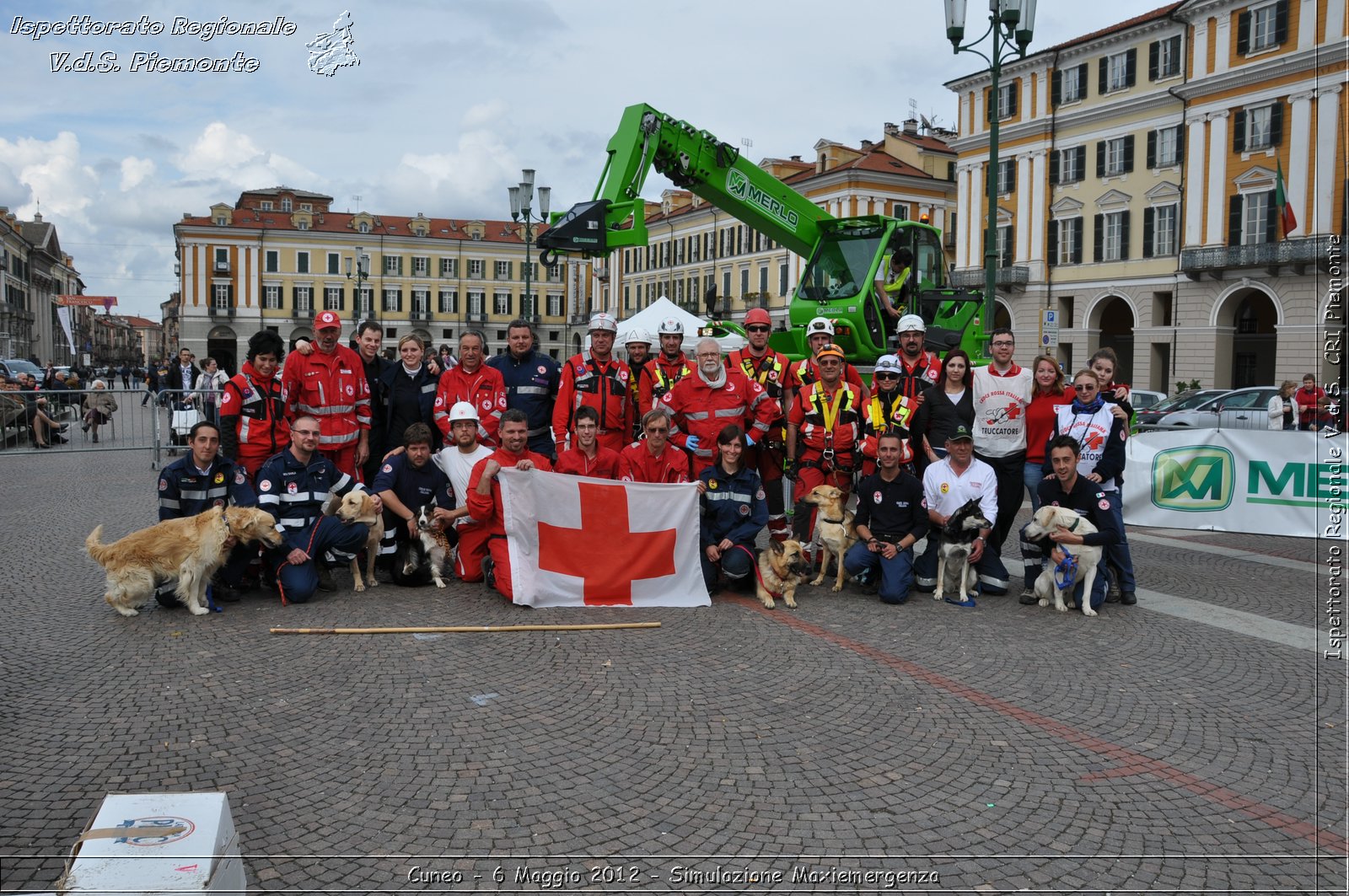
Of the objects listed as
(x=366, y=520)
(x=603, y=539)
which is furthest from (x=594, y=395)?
(x=366, y=520)

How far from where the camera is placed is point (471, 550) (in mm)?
8094

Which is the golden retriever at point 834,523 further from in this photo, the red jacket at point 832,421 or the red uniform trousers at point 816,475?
the red jacket at point 832,421

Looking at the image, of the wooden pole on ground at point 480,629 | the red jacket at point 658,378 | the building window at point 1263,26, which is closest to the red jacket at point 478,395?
the red jacket at point 658,378

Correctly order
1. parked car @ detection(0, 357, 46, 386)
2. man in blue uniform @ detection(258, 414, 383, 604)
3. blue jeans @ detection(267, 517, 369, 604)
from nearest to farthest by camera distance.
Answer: blue jeans @ detection(267, 517, 369, 604) → man in blue uniform @ detection(258, 414, 383, 604) → parked car @ detection(0, 357, 46, 386)

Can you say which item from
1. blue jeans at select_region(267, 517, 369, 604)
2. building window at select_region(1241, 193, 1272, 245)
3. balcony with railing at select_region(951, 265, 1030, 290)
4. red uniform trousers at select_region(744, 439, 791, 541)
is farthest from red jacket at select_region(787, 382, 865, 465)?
balcony with railing at select_region(951, 265, 1030, 290)

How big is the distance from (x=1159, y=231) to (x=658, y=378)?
146 ft

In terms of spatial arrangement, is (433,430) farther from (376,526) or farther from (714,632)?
(714,632)

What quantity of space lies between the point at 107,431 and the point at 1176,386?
40221 millimetres

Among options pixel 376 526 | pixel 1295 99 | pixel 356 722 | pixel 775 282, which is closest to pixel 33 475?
pixel 376 526

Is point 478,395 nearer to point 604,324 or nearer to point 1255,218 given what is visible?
point 604,324

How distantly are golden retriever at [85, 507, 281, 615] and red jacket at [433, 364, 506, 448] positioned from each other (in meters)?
2.19

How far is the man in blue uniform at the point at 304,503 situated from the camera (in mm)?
7484

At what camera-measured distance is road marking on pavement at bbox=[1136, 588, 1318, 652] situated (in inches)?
262

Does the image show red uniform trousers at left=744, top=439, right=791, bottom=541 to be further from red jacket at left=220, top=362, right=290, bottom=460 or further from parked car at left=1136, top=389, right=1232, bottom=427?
parked car at left=1136, top=389, right=1232, bottom=427
